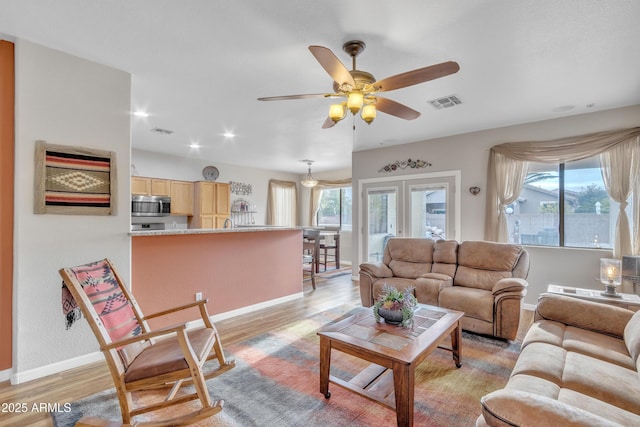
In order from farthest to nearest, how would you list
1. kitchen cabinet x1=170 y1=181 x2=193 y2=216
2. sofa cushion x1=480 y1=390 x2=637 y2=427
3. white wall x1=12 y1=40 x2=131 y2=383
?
kitchen cabinet x1=170 y1=181 x2=193 y2=216 < white wall x1=12 y1=40 x2=131 y2=383 < sofa cushion x1=480 y1=390 x2=637 y2=427

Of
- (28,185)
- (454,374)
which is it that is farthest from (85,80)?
(454,374)

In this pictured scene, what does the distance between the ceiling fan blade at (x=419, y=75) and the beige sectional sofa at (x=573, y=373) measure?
5.69 ft

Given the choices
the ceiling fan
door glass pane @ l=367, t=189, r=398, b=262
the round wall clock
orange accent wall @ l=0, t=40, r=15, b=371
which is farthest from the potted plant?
the round wall clock

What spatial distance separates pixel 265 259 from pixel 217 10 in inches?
117

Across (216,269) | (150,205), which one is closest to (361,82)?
(216,269)

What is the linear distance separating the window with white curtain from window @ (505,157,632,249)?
5.79 metres

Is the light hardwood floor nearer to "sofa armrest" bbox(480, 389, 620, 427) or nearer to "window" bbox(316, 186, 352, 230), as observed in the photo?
"sofa armrest" bbox(480, 389, 620, 427)

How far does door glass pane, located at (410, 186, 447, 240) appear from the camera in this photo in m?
5.03

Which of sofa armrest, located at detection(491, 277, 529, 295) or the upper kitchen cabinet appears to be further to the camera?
the upper kitchen cabinet

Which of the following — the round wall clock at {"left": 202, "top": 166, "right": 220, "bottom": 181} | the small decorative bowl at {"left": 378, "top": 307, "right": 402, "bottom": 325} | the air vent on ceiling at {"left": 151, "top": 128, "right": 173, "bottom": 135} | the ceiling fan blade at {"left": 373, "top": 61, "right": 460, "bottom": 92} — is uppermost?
the air vent on ceiling at {"left": 151, "top": 128, "right": 173, "bottom": 135}

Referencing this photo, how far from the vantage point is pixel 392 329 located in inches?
86.5

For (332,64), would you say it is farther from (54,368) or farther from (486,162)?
(486,162)

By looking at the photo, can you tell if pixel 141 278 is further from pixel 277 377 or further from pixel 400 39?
pixel 400 39

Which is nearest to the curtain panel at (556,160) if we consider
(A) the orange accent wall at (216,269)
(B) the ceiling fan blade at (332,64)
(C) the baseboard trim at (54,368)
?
(A) the orange accent wall at (216,269)
